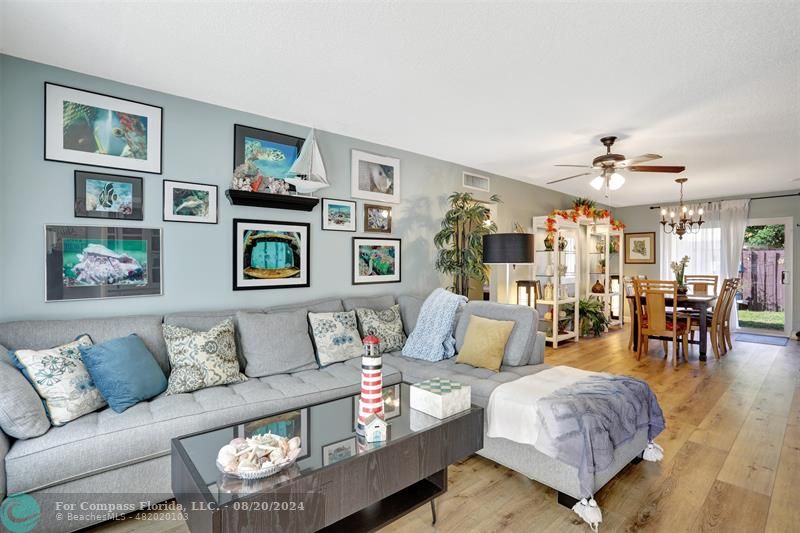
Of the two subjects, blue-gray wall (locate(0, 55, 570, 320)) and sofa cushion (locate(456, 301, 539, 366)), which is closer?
blue-gray wall (locate(0, 55, 570, 320))

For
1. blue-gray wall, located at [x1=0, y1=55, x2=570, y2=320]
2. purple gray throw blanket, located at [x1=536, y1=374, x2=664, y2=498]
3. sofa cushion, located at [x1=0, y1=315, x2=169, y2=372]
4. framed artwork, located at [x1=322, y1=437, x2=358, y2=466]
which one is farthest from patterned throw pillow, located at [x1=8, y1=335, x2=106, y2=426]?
purple gray throw blanket, located at [x1=536, y1=374, x2=664, y2=498]

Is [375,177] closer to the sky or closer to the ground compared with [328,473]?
closer to the sky

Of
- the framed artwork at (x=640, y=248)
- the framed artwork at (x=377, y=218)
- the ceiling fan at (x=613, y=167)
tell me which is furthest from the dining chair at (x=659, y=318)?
the framed artwork at (x=377, y=218)

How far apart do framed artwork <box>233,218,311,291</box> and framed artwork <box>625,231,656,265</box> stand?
290 inches

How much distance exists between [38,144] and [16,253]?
2.21 feet

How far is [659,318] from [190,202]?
5421mm

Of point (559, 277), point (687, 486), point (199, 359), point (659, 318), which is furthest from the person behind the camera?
point (559, 277)

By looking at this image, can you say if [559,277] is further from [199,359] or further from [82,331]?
[82,331]

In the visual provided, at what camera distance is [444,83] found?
8.94 feet

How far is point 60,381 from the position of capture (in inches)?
80.0

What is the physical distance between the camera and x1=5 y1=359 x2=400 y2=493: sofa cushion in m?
1.77

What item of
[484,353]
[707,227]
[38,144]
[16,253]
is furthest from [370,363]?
[707,227]

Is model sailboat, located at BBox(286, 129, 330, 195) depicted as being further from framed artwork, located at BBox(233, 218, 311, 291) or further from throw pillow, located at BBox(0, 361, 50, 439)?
throw pillow, located at BBox(0, 361, 50, 439)

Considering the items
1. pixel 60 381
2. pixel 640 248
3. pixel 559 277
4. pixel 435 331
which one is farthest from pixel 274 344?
pixel 640 248
